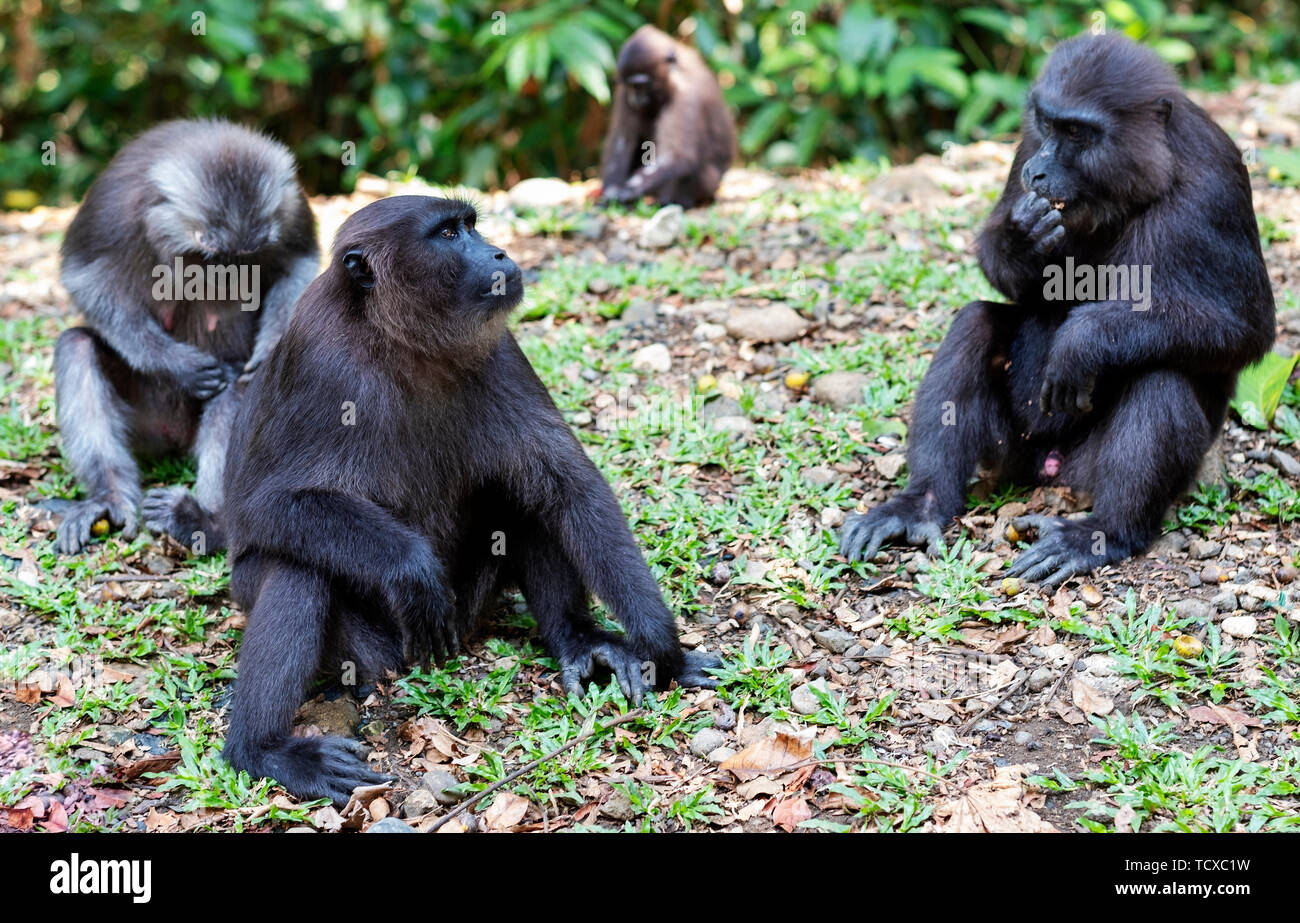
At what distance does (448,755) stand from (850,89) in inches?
281

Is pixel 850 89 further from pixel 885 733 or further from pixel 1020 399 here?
pixel 885 733

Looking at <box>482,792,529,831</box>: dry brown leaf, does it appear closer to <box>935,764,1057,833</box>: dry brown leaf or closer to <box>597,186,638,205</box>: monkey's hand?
<box>935,764,1057,833</box>: dry brown leaf

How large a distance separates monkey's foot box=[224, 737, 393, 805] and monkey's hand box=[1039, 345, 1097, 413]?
9.49 feet

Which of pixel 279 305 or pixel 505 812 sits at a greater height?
pixel 279 305

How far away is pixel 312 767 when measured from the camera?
4.17 metres

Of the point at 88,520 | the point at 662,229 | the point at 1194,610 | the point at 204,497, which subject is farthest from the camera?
the point at 662,229

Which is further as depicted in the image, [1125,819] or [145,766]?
[145,766]

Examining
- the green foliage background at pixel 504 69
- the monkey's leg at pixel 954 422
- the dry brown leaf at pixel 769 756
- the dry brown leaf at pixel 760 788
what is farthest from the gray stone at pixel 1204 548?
the green foliage background at pixel 504 69

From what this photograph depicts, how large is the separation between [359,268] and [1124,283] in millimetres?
2872

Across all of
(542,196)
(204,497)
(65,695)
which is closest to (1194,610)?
(65,695)

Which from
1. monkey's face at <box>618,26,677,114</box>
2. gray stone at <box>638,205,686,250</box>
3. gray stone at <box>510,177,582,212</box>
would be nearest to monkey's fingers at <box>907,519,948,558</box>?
gray stone at <box>638,205,686,250</box>

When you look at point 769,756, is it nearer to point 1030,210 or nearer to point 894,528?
point 894,528

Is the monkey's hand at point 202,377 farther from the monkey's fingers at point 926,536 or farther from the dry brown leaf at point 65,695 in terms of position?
the monkey's fingers at point 926,536

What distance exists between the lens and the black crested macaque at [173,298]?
594 cm
